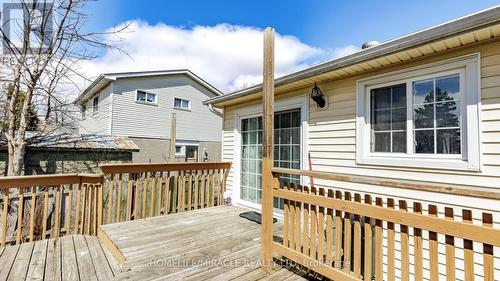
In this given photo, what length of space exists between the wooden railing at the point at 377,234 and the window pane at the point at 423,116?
2.90 feet

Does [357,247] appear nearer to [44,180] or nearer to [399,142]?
[399,142]

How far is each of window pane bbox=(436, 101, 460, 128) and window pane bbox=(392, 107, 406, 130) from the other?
1.09 feet

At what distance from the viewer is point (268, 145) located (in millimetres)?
2531

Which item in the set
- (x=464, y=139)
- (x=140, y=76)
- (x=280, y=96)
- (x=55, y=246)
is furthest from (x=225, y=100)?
(x=140, y=76)

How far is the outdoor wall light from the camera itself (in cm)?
367

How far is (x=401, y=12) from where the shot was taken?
4719 millimetres

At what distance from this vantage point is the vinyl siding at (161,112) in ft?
37.9

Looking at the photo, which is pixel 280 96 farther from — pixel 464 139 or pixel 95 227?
pixel 95 227

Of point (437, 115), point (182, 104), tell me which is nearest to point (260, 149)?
point (437, 115)

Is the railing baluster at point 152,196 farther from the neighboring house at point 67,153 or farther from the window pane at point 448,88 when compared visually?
the window pane at point 448,88

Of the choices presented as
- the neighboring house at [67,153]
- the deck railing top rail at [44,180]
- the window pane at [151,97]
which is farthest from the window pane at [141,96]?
the deck railing top rail at [44,180]

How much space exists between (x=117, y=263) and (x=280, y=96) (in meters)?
3.33

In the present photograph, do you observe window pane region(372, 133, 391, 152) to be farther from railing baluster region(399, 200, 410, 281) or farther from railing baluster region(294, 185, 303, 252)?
railing baluster region(399, 200, 410, 281)

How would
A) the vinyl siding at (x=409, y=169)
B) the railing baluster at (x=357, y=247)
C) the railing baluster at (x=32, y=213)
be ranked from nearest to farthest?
1. the railing baluster at (x=357, y=247)
2. the vinyl siding at (x=409, y=169)
3. the railing baluster at (x=32, y=213)
